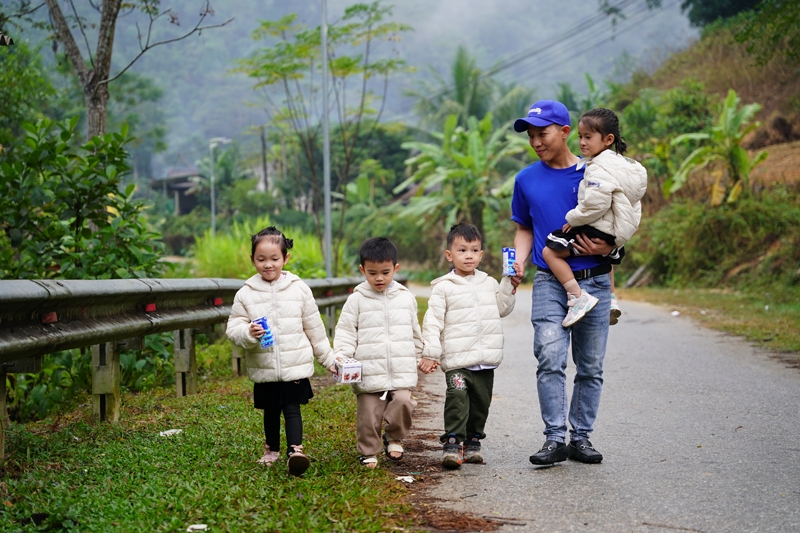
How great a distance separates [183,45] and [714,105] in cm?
15034

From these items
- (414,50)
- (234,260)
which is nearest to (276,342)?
(234,260)

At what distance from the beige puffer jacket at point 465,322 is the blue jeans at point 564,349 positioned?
8.5 inches

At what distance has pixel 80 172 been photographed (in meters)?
8.16

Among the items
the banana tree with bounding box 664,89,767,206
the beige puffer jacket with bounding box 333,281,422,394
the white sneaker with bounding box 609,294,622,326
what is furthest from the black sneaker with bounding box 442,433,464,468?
the banana tree with bounding box 664,89,767,206

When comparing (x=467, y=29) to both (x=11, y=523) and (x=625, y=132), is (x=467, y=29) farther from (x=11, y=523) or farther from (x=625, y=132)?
(x=11, y=523)

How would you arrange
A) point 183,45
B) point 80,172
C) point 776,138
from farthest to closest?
point 183,45 → point 776,138 → point 80,172

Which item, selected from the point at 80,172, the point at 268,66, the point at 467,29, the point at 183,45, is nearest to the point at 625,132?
the point at 268,66

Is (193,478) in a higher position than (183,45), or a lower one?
lower

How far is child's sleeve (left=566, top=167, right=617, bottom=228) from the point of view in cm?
490

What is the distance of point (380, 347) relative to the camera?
5.00 m

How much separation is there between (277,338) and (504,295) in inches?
50.6

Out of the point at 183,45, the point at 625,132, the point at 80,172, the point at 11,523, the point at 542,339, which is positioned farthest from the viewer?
the point at 183,45

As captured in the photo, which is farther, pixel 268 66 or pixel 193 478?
pixel 268 66

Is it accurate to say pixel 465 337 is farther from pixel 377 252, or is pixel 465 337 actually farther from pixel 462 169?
pixel 462 169
